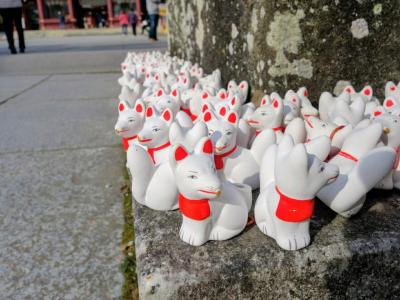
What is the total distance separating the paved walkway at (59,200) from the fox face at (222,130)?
587mm

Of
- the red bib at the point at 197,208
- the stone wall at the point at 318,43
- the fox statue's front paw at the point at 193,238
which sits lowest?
the fox statue's front paw at the point at 193,238

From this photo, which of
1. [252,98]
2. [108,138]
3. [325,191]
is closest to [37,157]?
[108,138]

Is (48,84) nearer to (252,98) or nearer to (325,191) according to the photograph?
(252,98)

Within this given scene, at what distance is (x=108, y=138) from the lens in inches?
107

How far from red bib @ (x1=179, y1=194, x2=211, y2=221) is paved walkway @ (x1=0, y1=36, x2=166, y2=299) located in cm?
43

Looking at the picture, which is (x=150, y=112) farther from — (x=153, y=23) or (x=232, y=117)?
(x=153, y=23)

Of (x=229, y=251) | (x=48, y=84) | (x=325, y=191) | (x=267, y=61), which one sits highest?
(x=267, y=61)

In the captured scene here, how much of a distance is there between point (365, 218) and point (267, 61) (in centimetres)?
132

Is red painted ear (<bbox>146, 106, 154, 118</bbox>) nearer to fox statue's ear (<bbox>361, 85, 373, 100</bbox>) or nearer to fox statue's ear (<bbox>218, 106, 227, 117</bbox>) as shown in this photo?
fox statue's ear (<bbox>218, 106, 227, 117</bbox>)

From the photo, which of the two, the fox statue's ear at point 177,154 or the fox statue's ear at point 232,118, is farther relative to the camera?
the fox statue's ear at point 232,118

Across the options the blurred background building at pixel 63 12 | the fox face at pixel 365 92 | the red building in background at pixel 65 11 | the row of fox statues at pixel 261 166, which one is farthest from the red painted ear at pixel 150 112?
the blurred background building at pixel 63 12

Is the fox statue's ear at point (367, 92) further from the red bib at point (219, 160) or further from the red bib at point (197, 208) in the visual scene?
the red bib at point (197, 208)

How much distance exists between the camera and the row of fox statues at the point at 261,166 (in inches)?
42.7

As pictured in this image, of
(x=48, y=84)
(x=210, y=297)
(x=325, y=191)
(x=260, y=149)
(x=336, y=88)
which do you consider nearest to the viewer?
(x=210, y=297)
